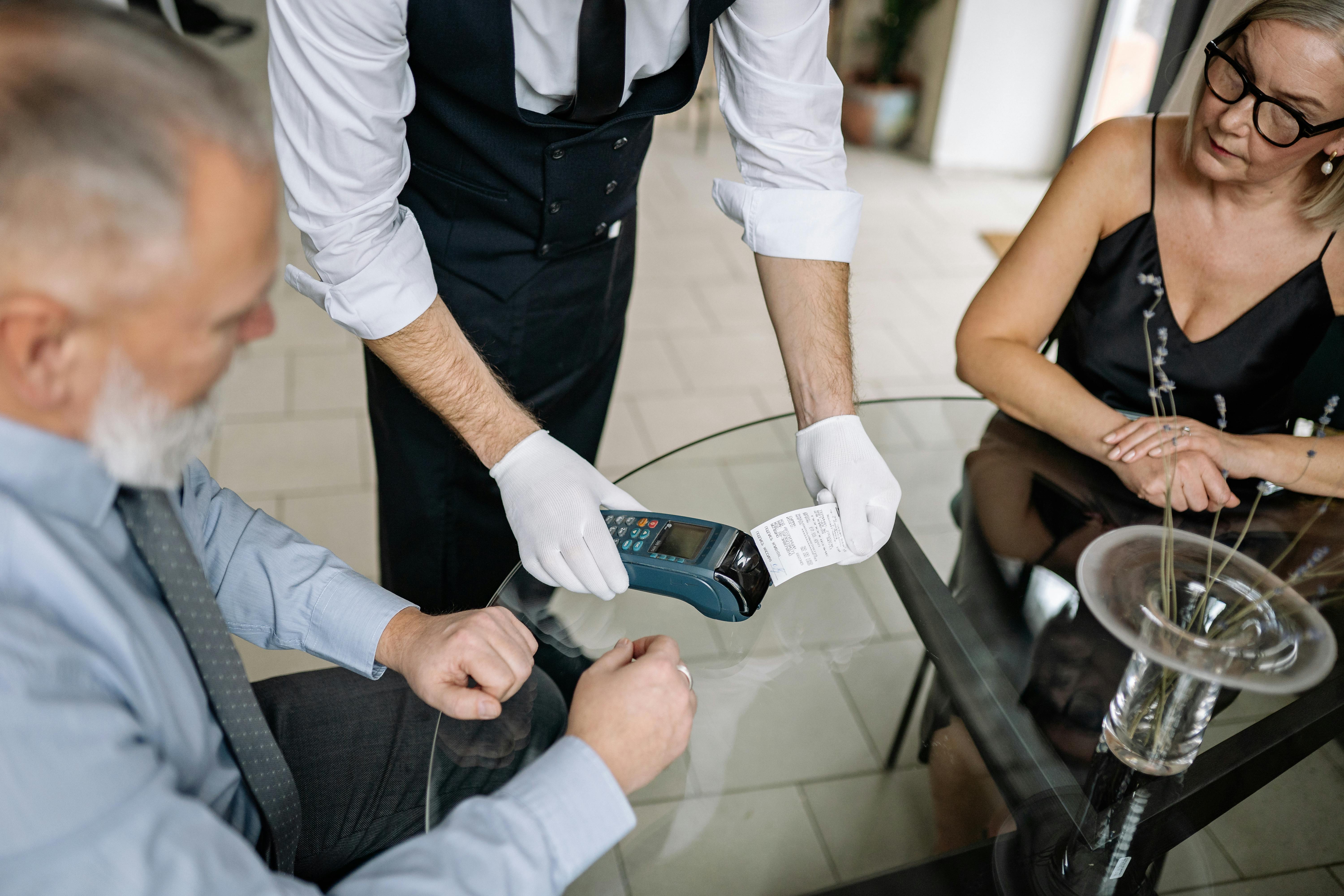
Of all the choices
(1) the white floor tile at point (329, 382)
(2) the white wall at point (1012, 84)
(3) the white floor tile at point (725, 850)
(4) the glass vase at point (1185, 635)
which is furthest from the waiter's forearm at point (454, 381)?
(2) the white wall at point (1012, 84)

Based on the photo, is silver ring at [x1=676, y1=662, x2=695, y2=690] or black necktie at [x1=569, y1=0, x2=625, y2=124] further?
black necktie at [x1=569, y1=0, x2=625, y2=124]

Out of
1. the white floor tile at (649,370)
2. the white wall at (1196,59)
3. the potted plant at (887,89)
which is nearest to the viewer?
the white wall at (1196,59)

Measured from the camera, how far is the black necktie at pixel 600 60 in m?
1.19

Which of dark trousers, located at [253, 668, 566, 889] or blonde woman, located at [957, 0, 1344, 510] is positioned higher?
blonde woman, located at [957, 0, 1344, 510]

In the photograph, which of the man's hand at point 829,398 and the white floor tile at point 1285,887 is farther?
the man's hand at point 829,398

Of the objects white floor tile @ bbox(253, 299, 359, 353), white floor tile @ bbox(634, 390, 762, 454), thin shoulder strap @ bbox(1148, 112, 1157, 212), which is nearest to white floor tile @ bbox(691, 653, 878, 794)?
thin shoulder strap @ bbox(1148, 112, 1157, 212)

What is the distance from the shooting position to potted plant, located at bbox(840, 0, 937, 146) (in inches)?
181

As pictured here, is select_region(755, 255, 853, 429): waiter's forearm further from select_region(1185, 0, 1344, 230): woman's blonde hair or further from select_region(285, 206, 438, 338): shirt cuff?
select_region(1185, 0, 1344, 230): woman's blonde hair

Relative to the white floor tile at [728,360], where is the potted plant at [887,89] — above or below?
above

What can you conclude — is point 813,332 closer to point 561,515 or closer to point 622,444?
point 561,515

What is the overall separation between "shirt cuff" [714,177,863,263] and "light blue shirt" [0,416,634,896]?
817 millimetres

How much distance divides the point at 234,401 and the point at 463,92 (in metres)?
1.89

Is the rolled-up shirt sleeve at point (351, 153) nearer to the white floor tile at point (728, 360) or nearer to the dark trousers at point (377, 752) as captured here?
the dark trousers at point (377, 752)

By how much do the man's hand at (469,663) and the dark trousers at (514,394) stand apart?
42 cm
